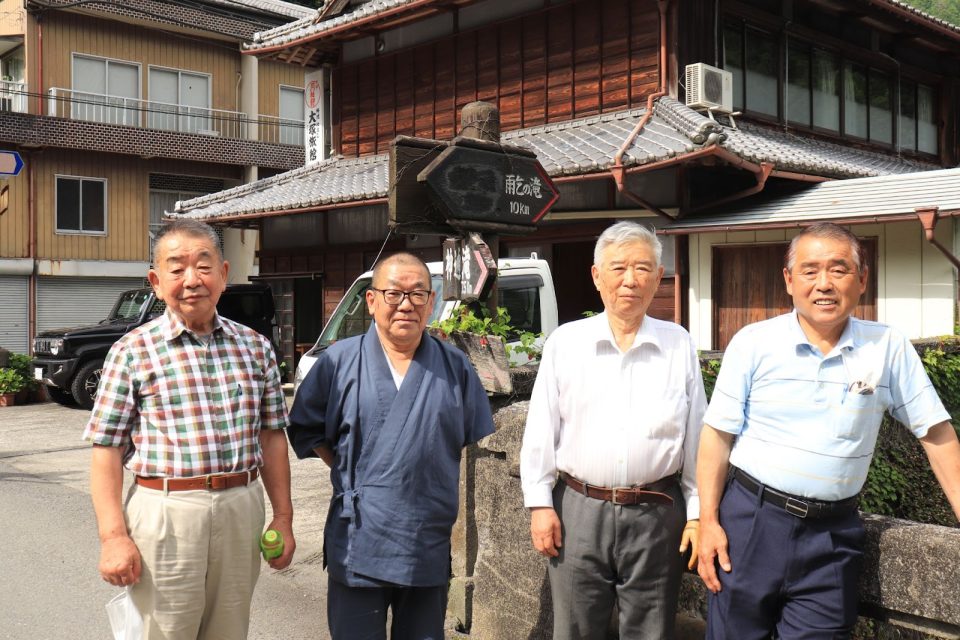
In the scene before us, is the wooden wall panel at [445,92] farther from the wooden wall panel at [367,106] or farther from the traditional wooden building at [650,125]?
the wooden wall panel at [367,106]

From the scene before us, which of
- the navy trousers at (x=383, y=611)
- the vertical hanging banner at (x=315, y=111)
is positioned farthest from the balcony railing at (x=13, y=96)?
the navy trousers at (x=383, y=611)

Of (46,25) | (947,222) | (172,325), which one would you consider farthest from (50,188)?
(172,325)

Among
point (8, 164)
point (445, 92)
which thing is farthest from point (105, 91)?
point (8, 164)

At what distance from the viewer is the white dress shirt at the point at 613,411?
3002 millimetres

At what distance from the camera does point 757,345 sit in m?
2.77

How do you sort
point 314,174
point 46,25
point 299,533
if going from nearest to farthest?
point 299,533 → point 314,174 → point 46,25

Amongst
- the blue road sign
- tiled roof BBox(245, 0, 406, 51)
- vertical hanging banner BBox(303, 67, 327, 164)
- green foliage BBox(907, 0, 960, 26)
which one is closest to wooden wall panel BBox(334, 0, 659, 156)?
vertical hanging banner BBox(303, 67, 327, 164)

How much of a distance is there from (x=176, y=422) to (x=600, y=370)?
56.3 inches

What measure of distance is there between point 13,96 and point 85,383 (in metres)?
11.2

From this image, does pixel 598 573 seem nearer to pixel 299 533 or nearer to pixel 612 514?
pixel 612 514

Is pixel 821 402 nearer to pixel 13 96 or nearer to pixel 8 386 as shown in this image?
pixel 8 386

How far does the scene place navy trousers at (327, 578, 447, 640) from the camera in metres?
3.06

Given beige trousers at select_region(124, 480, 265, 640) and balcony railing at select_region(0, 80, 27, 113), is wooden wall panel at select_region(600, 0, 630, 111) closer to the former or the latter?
beige trousers at select_region(124, 480, 265, 640)

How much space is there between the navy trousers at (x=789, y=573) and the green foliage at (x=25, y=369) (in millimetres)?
15519
